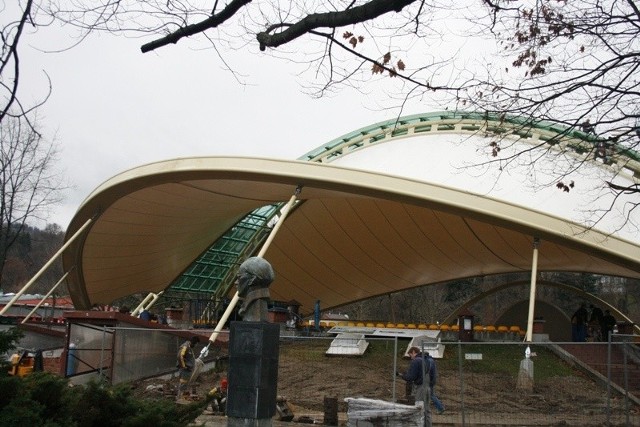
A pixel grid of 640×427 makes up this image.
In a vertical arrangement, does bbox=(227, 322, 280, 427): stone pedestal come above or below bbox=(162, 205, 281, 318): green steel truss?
below

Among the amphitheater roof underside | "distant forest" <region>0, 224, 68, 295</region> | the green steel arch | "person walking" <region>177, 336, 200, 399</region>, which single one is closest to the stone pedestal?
"person walking" <region>177, 336, 200, 399</region>

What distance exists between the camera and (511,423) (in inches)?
425

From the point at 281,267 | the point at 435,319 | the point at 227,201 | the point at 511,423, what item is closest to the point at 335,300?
the point at 281,267

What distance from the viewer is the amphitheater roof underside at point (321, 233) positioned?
16875mm

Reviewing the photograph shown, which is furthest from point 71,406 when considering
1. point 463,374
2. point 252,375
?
point 463,374

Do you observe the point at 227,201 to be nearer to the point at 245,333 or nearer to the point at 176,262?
the point at 176,262

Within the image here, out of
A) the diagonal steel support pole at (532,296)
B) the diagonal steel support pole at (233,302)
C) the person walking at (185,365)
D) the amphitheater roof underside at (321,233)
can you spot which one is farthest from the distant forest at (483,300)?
the person walking at (185,365)

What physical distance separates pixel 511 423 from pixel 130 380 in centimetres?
694

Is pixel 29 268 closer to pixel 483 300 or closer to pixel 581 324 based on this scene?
pixel 483 300

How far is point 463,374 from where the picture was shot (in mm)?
12461

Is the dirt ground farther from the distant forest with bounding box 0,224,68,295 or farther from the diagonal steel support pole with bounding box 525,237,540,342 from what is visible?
the distant forest with bounding box 0,224,68,295

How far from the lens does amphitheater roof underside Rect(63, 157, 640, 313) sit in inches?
664

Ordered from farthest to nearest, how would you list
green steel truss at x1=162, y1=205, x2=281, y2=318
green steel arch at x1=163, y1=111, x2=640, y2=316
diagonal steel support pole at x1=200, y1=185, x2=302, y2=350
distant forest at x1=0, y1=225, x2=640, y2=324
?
distant forest at x1=0, y1=225, x2=640, y2=324
green steel truss at x1=162, y1=205, x2=281, y2=318
green steel arch at x1=163, y1=111, x2=640, y2=316
diagonal steel support pole at x1=200, y1=185, x2=302, y2=350

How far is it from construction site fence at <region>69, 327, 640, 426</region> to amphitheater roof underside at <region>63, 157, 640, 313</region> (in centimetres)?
328
